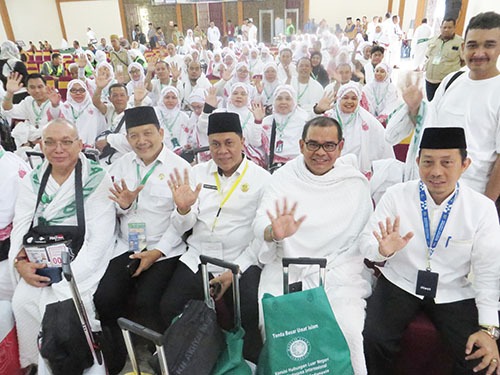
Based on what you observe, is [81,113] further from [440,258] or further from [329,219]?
[440,258]

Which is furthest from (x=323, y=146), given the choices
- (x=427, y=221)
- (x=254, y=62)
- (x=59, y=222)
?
(x=254, y=62)

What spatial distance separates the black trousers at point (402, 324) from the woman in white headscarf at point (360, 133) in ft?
6.10

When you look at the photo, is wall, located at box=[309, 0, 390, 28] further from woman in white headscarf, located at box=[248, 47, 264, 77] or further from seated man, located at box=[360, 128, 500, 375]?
seated man, located at box=[360, 128, 500, 375]

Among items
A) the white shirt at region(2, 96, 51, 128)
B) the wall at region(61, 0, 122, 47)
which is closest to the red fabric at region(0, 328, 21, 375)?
the white shirt at region(2, 96, 51, 128)

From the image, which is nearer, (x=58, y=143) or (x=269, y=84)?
(x=58, y=143)

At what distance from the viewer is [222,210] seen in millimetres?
2396

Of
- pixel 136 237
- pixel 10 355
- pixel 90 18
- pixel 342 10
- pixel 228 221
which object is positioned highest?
pixel 90 18

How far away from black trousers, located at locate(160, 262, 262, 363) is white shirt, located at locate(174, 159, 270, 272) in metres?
0.11

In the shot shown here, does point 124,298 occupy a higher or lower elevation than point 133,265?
lower

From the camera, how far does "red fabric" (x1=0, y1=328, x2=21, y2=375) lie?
2002mm

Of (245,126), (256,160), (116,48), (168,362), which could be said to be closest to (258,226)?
(168,362)

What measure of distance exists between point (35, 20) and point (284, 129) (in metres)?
22.2

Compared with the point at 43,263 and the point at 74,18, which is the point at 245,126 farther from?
the point at 74,18

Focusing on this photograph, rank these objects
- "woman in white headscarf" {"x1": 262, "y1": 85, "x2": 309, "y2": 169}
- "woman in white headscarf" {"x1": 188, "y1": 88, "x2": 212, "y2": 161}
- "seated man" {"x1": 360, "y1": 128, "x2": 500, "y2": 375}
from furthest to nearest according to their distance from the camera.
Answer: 1. "woman in white headscarf" {"x1": 188, "y1": 88, "x2": 212, "y2": 161}
2. "woman in white headscarf" {"x1": 262, "y1": 85, "x2": 309, "y2": 169}
3. "seated man" {"x1": 360, "y1": 128, "x2": 500, "y2": 375}
